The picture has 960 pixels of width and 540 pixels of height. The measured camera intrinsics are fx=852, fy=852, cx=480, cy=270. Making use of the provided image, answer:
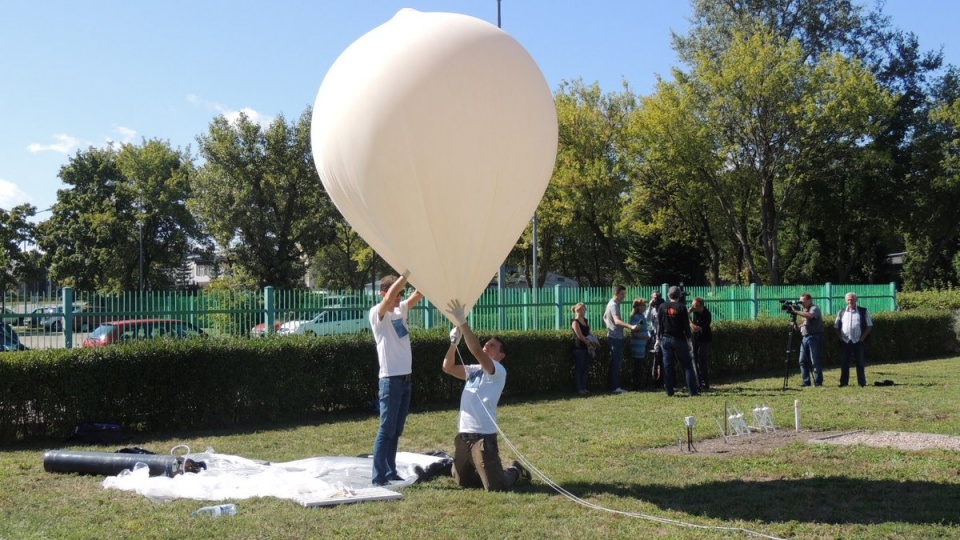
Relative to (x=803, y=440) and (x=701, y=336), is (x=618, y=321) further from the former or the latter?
(x=803, y=440)

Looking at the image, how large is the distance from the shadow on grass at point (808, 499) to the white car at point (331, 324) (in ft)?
23.5

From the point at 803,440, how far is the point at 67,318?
31.8 ft

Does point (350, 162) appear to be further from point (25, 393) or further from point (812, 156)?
point (812, 156)

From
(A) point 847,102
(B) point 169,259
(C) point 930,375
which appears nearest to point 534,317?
(C) point 930,375

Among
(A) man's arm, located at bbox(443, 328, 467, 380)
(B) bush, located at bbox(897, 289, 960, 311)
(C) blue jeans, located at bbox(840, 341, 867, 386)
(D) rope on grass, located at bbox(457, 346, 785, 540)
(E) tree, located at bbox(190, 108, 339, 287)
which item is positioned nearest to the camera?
(D) rope on grass, located at bbox(457, 346, 785, 540)

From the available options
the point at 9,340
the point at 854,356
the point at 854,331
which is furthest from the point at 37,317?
the point at 854,356

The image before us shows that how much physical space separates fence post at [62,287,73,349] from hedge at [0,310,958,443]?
2.76 feet

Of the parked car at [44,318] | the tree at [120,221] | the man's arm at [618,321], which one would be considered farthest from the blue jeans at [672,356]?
the tree at [120,221]

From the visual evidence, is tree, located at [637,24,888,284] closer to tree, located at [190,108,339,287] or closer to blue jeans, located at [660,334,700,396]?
tree, located at [190,108,339,287]

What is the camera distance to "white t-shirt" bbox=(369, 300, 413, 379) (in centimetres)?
763

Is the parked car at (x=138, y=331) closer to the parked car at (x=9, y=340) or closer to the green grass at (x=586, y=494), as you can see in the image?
the parked car at (x=9, y=340)

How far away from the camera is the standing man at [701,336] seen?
15.7 meters

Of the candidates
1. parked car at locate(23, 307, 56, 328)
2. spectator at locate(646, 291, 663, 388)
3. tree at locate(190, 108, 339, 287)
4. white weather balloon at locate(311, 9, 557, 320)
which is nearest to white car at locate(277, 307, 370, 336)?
parked car at locate(23, 307, 56, 328)

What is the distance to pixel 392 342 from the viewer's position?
7680mm
